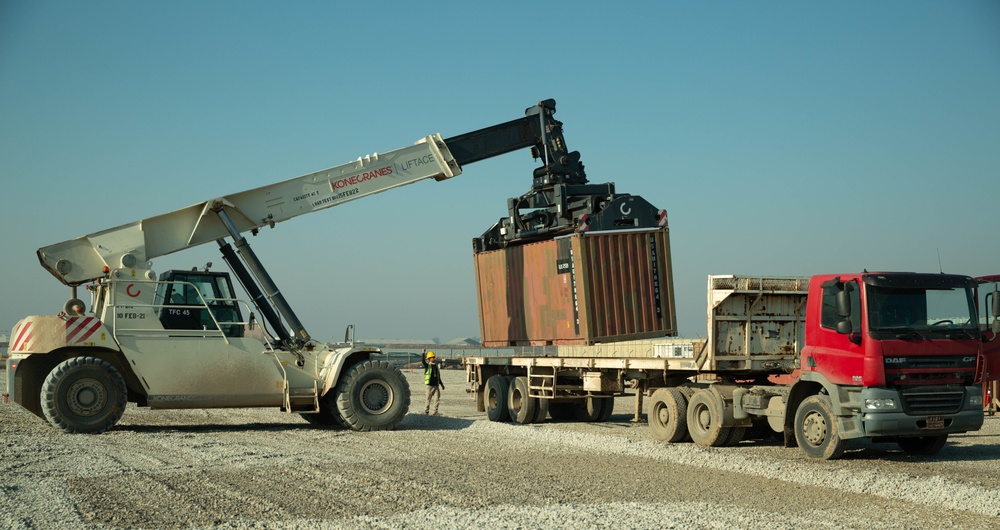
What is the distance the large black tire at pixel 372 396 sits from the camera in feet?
52.2

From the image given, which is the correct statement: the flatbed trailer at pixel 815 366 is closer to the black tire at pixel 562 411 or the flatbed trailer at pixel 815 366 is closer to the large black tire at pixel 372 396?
the black tire at pixel 562 411

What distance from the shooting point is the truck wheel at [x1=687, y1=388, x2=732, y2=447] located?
44.1ft

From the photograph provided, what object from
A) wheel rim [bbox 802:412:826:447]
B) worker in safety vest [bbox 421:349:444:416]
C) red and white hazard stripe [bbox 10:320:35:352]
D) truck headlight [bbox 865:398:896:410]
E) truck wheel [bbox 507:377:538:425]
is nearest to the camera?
truck headlight [bbox 865:398:896:410]

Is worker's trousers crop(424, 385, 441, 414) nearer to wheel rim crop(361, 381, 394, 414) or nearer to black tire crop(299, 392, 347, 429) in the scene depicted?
black tire crop(299, 392, 347, 429)

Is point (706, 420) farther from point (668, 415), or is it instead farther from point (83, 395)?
point (83, 395)

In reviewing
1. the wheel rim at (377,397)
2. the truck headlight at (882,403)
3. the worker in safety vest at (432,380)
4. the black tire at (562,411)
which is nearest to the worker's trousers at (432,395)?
the worker in safety vest at (432,380)

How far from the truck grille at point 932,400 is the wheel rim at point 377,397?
8504 mm

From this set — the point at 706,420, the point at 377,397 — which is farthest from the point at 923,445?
the point at 377,397

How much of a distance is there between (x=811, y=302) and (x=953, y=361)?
1872 millimetres

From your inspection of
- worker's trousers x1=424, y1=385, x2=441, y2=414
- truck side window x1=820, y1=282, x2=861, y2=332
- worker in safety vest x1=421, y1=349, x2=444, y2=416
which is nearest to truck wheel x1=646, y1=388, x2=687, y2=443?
truck side window x1=820, y1=282, x2=861, y2=332

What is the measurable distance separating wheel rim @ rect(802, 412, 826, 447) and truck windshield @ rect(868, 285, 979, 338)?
149 cm

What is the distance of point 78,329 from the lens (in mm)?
14461

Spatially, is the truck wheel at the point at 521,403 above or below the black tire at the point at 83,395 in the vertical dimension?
below

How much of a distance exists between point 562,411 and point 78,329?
9614 millimetres
